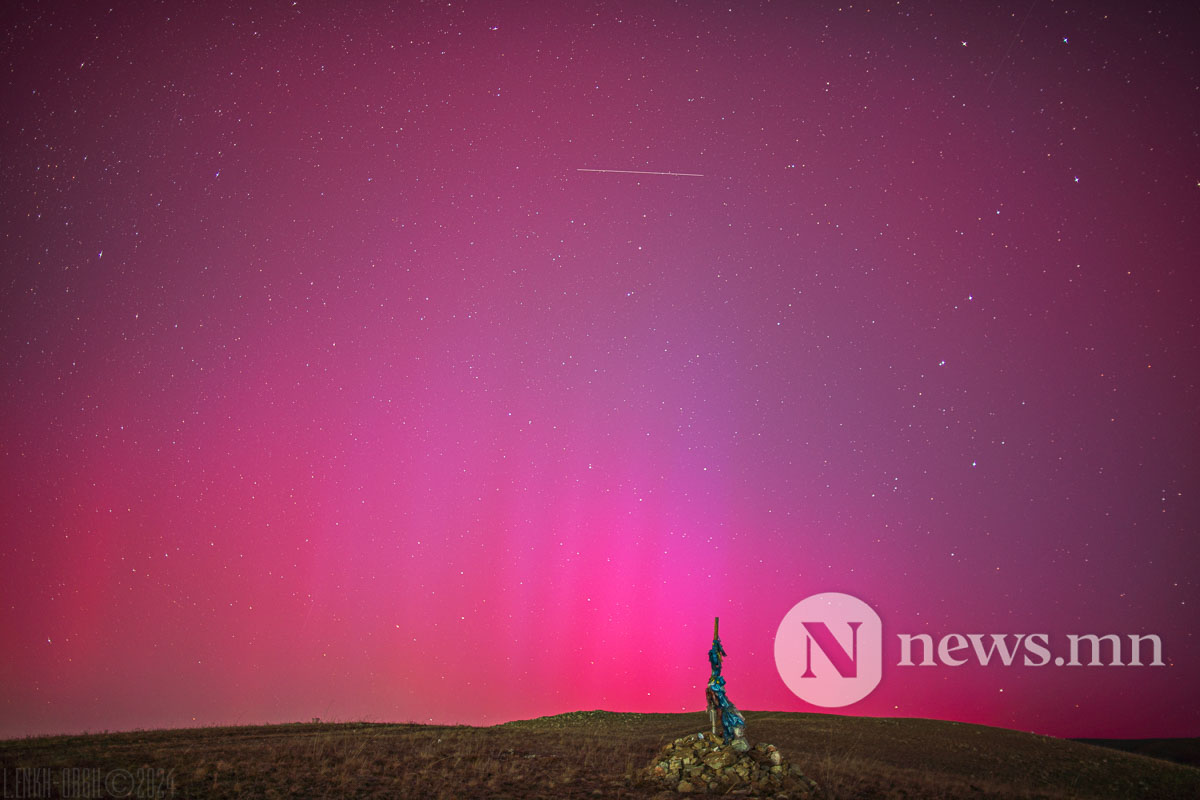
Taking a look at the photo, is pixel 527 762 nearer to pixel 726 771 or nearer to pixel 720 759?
pixel 720 759

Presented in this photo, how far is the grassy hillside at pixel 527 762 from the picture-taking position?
14.8 metres

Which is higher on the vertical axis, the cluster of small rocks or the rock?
the rock

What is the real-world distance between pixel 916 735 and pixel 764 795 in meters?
18.2

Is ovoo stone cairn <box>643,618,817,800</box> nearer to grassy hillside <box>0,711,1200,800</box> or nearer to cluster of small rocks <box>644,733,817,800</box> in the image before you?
cluster of small rocks <box>644,733,817,800</box>

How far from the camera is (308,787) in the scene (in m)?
14.4

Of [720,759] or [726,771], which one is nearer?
[726,771]

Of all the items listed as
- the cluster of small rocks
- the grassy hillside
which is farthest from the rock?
the grassy hillside

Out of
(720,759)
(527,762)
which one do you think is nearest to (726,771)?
(720,759)

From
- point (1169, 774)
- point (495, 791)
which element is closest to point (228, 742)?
point (495, 791)

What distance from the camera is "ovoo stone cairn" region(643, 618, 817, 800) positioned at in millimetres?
15898

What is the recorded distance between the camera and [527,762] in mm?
17797

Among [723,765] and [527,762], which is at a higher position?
[723,765]

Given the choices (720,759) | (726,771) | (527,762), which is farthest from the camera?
(527,762)

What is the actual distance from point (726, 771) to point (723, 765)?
0.52 feet
